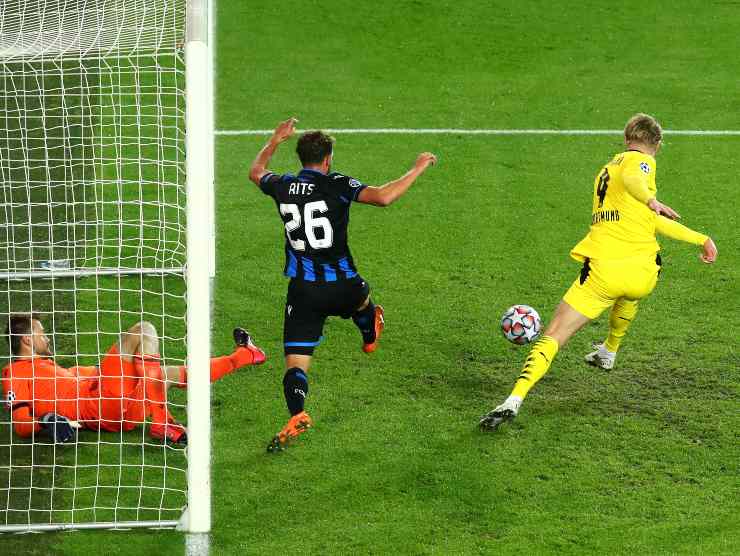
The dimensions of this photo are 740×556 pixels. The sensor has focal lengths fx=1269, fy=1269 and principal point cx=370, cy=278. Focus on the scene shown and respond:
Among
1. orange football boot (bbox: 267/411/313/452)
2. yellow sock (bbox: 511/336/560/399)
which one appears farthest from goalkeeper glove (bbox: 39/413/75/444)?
yellow sock (bbox: 511/336/560/399)

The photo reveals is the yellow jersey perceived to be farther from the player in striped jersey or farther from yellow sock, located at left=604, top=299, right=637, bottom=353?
the player in striped jersey

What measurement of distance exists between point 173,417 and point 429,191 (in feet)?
16.1

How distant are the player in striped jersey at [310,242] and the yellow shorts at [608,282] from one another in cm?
136

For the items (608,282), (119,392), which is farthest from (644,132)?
(119,392)

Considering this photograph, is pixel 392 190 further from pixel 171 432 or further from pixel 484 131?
pixel 484 131

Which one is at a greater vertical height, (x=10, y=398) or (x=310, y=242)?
(x=310, y=242)

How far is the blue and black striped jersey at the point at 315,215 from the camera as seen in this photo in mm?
7754

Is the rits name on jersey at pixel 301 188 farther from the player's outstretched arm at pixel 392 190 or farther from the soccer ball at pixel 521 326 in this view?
the soccer ball at pixel 521 326

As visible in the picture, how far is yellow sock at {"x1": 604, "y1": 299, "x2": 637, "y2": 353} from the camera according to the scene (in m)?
8.61

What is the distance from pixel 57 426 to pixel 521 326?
10.2ft

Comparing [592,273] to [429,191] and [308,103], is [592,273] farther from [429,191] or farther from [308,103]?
[308,103]

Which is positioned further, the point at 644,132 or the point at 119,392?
the point at 644,132

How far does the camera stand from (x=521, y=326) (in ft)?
28.2

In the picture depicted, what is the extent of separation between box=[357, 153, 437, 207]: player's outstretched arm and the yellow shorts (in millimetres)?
1412
